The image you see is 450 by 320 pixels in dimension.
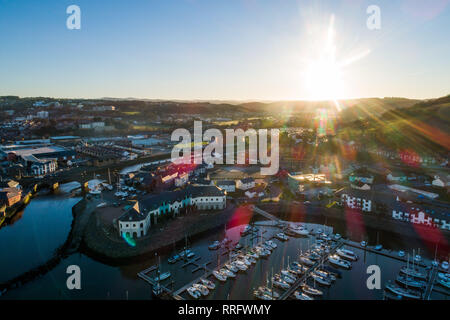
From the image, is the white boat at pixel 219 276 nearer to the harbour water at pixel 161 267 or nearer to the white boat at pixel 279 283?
the harbour water at pixel 161 267

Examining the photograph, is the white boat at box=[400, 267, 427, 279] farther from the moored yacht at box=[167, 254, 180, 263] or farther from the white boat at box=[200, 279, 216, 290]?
the moored yacht at box=[167, 254, 180, 263]

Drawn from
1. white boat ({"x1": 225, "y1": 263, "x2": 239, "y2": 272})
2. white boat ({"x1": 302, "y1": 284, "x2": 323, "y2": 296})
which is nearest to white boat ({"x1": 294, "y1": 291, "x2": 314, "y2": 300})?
white boat ({"x1": 302, "y1": 284, "x2": 323, "y2": 296})

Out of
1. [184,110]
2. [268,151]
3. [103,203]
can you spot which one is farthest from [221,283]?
[184,110]

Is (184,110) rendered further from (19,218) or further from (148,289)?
(148,289)

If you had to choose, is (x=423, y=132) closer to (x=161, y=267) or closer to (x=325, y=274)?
(x=325, y=274)

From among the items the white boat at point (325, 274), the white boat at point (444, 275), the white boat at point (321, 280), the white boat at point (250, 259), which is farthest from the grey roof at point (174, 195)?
the white boat at point (444, 275)

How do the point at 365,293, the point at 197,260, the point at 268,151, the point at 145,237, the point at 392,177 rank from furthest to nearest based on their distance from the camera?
the point at 268,151, the point at 392,177, the point at 145,237, the point at 197,260, the point at 365,293
